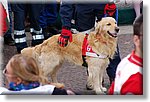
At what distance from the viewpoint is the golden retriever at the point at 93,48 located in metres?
2.58

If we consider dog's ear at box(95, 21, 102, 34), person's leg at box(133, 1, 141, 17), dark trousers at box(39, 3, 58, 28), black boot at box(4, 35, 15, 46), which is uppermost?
person's leg at box(133, 1, 141, 17)

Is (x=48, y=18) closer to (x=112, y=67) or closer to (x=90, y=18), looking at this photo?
(x=90, y=18)

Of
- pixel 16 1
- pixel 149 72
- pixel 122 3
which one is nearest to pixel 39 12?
pixel 16 1

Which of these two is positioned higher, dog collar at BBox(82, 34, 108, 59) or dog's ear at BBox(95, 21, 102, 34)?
dog's ear at BBox(95, 21, 102, 34)

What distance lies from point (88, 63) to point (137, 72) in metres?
0.84

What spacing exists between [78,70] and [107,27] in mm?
394

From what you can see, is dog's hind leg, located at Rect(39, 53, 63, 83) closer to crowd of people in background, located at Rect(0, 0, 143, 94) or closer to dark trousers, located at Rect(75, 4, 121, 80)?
crowd of people in background, located at Rect(0, 0, 143, 94)

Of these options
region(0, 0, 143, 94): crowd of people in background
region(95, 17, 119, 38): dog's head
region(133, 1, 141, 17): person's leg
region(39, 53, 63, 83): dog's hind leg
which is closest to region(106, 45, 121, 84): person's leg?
region(0, 0, 143, 94): crowd of people in background

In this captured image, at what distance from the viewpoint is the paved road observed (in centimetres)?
243

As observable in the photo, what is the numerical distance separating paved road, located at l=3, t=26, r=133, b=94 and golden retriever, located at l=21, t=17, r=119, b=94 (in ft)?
0.14

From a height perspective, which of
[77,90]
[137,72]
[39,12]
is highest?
[39,12]

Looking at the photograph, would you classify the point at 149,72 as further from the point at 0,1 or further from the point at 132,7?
the point at 0,1

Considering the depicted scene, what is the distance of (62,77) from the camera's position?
2750 millimetres

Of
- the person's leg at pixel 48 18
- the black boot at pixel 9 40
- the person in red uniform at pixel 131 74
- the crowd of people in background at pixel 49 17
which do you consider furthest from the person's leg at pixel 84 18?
the person in red uniform at pixel 131 74
